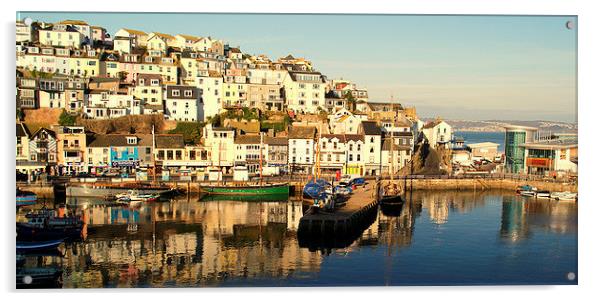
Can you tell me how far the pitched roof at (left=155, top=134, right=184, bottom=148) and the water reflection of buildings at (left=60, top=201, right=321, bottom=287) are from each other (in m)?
8.41

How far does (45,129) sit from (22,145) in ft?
7.50

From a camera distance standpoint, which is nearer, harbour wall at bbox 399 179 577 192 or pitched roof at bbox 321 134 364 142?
harbour wall at bbox 399 179 577 192

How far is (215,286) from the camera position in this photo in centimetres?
1266

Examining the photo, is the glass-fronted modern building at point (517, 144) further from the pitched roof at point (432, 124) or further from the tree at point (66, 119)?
the tree at point (66, 119)

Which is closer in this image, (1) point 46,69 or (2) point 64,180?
(2) point 64,180

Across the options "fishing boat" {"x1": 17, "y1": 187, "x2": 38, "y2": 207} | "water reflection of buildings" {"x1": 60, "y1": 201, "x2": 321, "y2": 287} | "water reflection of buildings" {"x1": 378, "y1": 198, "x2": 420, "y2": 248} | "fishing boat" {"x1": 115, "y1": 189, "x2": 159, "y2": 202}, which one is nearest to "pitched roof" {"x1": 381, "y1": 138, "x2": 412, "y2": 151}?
"water reflection of buildings" {"x1": 378, "y1": 198, "x2": 420, "y2": 248}

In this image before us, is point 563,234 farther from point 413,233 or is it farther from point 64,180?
point 64,180

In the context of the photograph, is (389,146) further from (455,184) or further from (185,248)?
(185,248)

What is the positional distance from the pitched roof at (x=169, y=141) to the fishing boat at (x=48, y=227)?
13212 mm

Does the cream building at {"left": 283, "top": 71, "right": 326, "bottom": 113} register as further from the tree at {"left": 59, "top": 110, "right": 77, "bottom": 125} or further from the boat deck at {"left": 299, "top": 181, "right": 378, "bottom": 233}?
the boat deck at {"left": 299, "top": 181, "right": 378, "bottom": 233}

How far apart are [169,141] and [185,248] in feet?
54.7

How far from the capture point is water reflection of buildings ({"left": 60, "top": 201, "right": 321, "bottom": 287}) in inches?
531

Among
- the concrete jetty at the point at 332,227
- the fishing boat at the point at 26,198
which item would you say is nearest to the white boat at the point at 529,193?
the concrete jetty at the point at 332,227

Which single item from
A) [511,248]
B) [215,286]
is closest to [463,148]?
[511,248]
